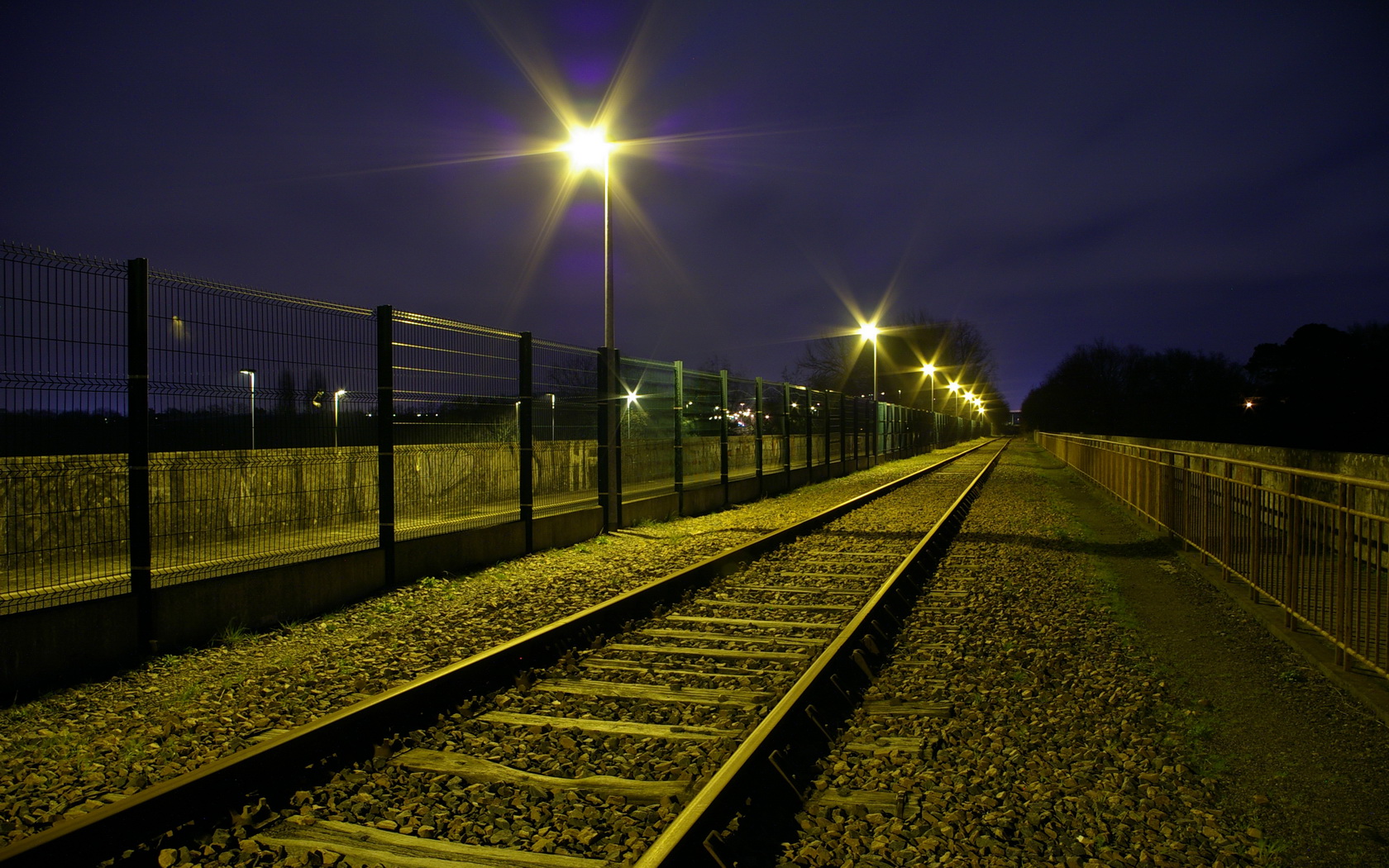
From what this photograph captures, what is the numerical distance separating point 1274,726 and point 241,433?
791 centimetres

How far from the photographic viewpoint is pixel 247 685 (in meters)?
5.51

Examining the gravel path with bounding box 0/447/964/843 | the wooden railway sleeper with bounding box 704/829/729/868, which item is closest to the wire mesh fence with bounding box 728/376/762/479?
the gravel path with bounding box 0/447/964/843

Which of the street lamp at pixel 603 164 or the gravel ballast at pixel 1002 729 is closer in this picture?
the gravel ballast at pixel 1002 729

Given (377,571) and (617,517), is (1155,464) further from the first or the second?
(377,571)

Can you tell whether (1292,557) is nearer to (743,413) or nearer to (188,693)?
(188,693)

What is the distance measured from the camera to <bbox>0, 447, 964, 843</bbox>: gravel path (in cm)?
408

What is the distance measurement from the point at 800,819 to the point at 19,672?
5186 millimetres

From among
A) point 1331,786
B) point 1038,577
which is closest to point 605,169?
point 1038,577

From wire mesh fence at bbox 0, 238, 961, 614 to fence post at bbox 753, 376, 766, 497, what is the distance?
8.11 m

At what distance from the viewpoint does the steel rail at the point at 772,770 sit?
310 centimetres

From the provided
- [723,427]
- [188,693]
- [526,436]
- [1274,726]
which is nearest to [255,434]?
[188,693]

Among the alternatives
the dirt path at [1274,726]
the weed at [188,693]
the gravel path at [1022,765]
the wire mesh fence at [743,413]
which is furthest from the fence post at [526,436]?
the wire mesh fence at [743,413]

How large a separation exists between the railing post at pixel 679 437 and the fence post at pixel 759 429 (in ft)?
13.2

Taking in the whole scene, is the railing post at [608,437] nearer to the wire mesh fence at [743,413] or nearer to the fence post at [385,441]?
the fence post at [385,441]
